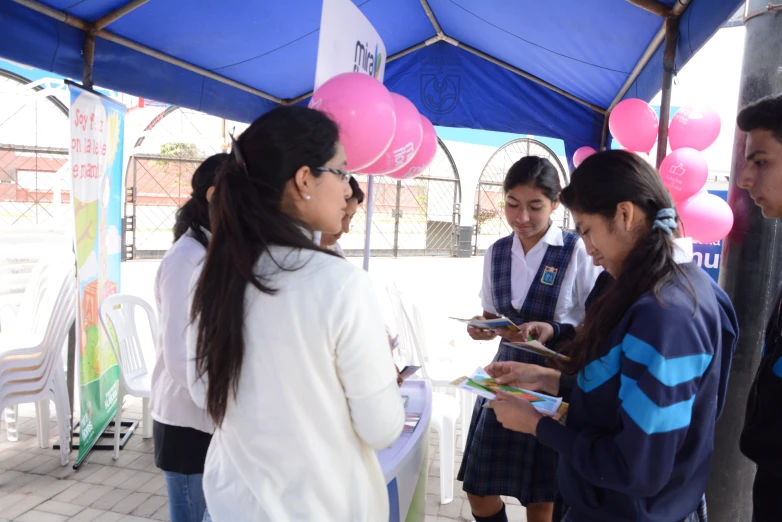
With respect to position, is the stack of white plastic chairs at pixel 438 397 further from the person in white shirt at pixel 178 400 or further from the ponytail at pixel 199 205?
the ponytail at pixel 199 205

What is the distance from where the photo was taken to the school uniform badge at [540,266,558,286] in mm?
2037

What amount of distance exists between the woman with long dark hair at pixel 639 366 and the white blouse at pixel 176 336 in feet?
2.97

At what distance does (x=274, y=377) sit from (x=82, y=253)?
2697 millimetres

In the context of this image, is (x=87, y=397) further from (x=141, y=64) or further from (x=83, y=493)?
(x=141, y=64)

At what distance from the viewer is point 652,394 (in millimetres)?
975

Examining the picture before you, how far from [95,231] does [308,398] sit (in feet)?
9.39

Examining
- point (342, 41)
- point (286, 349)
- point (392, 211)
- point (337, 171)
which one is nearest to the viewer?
point (286, 349)

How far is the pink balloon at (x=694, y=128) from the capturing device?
3277mm

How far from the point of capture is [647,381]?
0.98 meters

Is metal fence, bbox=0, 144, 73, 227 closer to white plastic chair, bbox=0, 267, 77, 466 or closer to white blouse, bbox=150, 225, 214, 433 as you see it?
white plastic chair, bbox=0, 267, 77, 466

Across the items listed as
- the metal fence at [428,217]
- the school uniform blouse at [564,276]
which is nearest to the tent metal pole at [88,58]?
the school uniform blouse at [564,276]

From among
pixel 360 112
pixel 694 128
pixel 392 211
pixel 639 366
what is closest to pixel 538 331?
pixel 639 366

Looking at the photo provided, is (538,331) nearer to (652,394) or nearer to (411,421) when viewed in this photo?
(411,421)

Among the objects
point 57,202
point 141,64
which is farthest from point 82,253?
point 57,202
